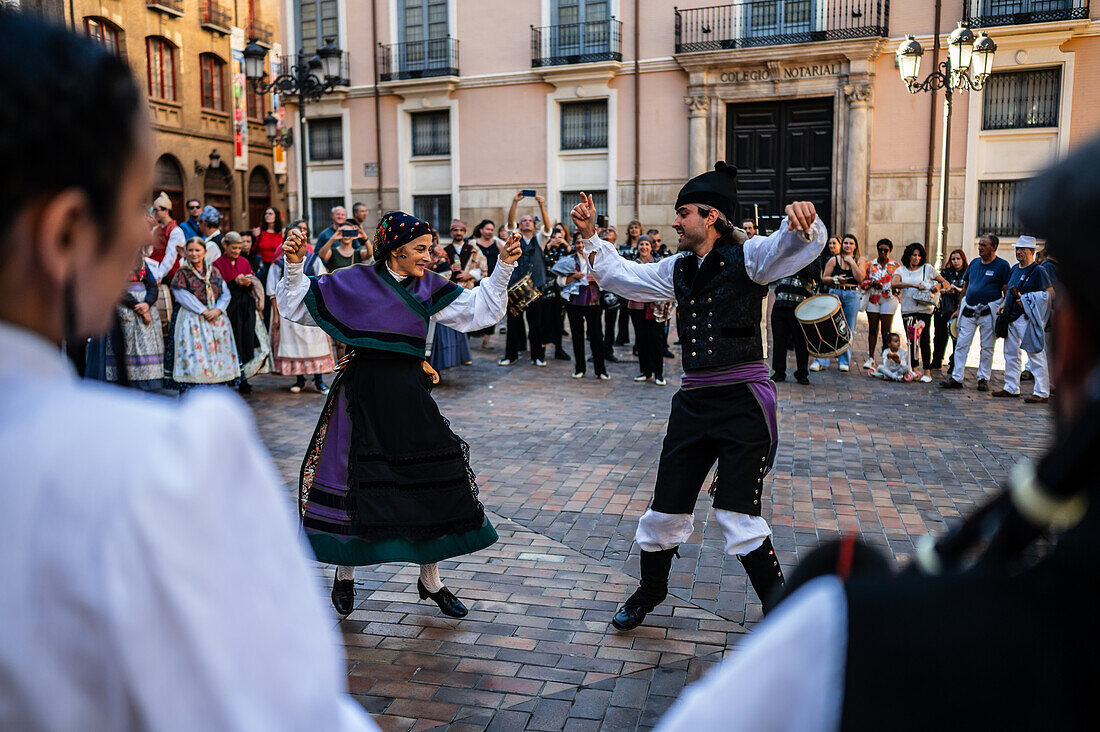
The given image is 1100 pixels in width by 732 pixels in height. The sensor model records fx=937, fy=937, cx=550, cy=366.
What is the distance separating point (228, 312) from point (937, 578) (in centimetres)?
1087

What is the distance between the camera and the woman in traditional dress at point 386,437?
4.28 meters

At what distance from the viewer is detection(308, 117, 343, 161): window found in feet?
94.5

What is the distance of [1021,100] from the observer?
21469 mm

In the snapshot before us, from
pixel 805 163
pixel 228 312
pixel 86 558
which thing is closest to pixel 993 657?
pixel 86 558

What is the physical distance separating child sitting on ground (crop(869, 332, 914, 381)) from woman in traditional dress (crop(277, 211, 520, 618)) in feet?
29.0

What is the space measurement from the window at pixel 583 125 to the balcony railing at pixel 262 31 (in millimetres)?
15061

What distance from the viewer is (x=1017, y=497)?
955 mm

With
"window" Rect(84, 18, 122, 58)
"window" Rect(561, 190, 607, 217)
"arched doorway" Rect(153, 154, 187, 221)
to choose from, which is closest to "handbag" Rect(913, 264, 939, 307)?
"window" Rect(561, 190, 607, 217)

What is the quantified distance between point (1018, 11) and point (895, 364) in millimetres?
13759

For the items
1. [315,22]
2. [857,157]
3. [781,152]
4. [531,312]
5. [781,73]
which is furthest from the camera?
[315,22]

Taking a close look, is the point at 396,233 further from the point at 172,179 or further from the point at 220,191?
the point at 220,191

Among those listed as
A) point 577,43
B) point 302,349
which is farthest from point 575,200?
point 302,349

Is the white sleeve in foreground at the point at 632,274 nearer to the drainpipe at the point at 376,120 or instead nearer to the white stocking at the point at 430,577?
the white stocking at the point at 430,577

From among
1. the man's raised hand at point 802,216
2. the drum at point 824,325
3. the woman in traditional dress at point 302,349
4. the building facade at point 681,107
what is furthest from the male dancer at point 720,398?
the building facade at point 681,107
